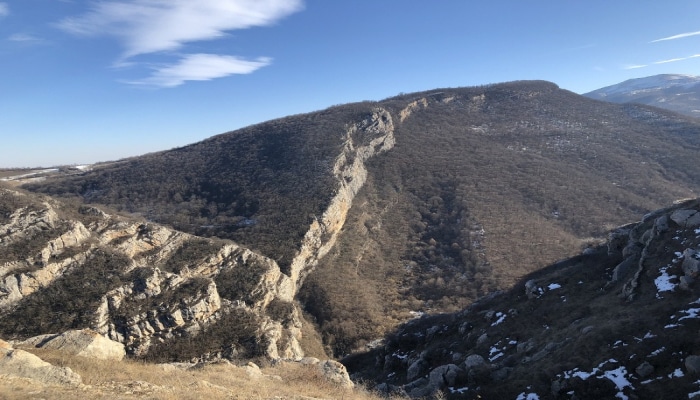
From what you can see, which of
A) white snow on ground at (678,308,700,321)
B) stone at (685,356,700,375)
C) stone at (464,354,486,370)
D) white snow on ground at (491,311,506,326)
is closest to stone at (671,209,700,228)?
white snow on ground at (678,308,700,321)

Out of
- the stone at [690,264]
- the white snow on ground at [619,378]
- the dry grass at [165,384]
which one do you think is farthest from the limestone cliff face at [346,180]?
the stone at [690,264]

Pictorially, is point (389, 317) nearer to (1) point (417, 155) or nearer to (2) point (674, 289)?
(2) point (674, 289)

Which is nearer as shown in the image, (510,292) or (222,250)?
(510,292)

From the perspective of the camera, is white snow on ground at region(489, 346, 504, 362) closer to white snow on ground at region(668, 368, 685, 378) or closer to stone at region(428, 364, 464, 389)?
stone at region(428, 364, 464, 389)

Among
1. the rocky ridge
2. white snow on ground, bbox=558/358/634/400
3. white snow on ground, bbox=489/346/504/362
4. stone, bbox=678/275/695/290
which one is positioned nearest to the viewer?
white snow on ground, bbox=558/358/634/400

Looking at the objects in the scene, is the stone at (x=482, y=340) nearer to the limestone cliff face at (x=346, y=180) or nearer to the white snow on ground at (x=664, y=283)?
the white snow on ground at (x=664, y=283)

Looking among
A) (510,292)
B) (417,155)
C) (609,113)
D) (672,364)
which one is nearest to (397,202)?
(417,155)

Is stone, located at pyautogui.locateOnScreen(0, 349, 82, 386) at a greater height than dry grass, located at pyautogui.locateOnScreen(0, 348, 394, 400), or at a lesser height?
greater
